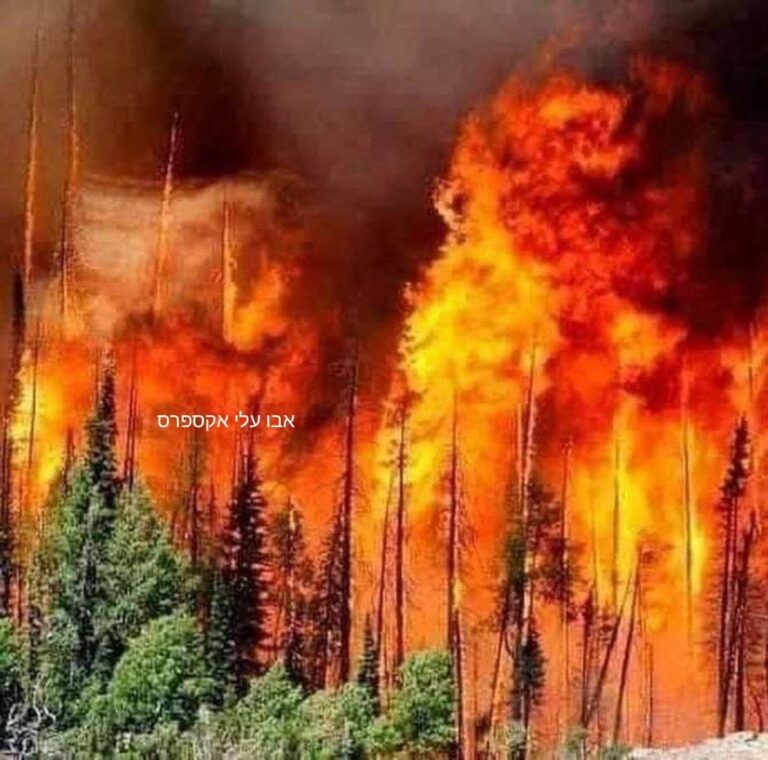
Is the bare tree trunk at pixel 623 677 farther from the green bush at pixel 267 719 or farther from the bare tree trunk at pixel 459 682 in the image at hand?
the green bush at pixel 267 719

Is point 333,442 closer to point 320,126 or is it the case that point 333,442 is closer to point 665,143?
point 320,126

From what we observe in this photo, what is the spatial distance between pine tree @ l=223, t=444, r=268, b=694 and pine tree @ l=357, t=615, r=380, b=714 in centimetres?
36

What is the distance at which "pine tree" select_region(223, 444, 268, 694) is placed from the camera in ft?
22.6

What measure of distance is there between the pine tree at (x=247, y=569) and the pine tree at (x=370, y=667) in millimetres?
358

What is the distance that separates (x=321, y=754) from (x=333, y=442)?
1.09 meters

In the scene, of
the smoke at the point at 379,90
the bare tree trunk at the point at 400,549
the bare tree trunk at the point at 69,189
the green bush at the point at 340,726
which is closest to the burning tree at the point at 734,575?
the smoke at the point at 379,90

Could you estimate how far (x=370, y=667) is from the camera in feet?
22.5

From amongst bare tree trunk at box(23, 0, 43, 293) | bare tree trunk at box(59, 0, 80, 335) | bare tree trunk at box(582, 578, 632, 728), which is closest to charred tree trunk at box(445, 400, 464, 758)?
bare tree trunk at box(582, 578, 632, 728)

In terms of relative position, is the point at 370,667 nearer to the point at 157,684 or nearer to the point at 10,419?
the point at 157,684

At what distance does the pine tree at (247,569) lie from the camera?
6.90 meters

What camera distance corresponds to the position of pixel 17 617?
6965 mm

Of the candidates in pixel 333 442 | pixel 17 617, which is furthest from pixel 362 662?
pixel 17 617

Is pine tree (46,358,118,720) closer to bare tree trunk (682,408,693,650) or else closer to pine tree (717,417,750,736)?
bare tree trunk (682,408,693,650)

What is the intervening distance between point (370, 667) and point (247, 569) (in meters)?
0.55
